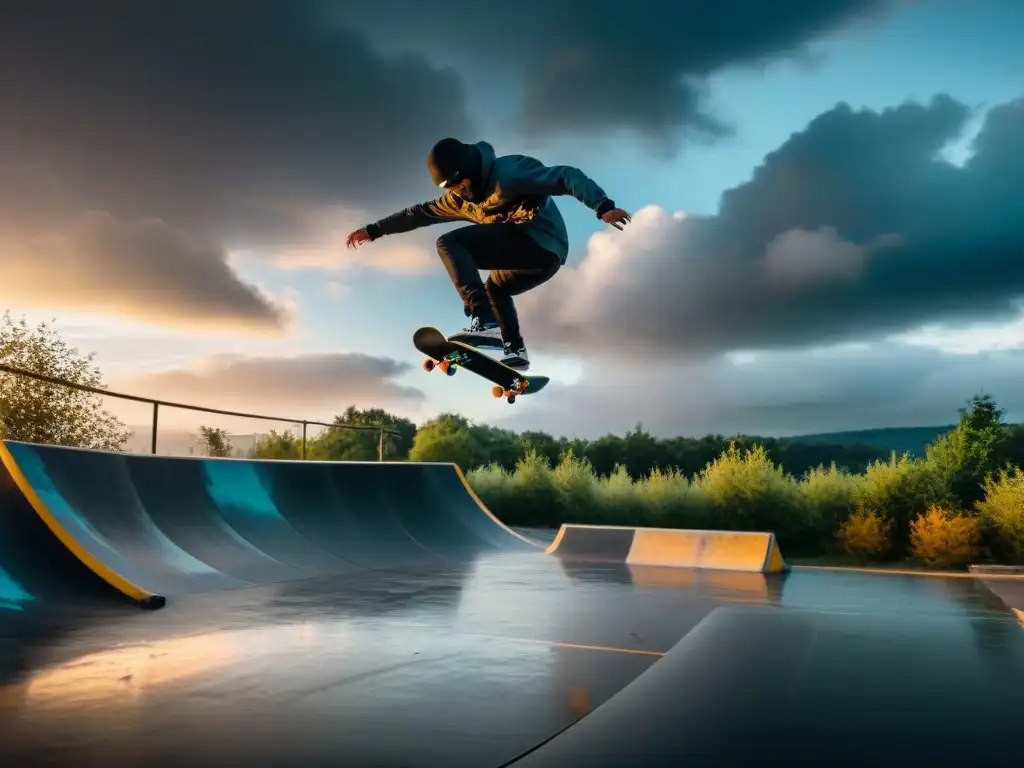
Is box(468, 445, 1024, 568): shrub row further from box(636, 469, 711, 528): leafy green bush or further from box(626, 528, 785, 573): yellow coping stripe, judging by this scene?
box(626, 528, 785, 573): yellow coping stripe

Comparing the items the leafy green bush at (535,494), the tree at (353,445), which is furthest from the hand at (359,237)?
the tree at (353,445)

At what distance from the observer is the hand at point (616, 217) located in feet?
17.5

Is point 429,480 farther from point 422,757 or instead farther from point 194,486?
point 422,757

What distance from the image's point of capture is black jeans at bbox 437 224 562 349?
625 centimetres

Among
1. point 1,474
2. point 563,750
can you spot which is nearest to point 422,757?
point 563,750

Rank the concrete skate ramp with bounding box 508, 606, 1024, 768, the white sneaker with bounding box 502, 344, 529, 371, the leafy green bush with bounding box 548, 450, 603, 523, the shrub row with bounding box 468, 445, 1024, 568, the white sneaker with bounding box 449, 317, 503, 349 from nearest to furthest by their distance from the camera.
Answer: the concrete skate ramp with bounding box 508, 606, 1024, 768 < the white sneaker with bounding box 449, 317, 503, 349 < the white sneaker with bounding box 502, 344, 529, 371 < the shrub row with bounding box 468, 445, 1024, 568 < the leafy green bush with bounding box 548, 450, 603, 523

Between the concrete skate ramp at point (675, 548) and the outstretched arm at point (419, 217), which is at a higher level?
the outstretched arm at point (419, 217)

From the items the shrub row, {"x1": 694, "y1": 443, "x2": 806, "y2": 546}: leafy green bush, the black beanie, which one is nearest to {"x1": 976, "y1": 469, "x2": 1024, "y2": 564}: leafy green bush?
the shrub row

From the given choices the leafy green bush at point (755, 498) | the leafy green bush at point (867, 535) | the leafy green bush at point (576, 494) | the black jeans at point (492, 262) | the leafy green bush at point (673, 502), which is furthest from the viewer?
the leafy green bush at point (576, 494)

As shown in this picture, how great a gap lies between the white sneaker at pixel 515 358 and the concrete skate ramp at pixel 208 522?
3535mm

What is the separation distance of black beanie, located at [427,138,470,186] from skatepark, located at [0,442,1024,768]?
313cm

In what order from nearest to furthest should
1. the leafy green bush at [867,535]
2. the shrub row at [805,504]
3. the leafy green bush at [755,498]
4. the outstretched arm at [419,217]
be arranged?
the outstretched arm at [419,217] → the shrub row at [805,504] → the leafy green bush at [867,535] → the leafy green bush at [755,498]

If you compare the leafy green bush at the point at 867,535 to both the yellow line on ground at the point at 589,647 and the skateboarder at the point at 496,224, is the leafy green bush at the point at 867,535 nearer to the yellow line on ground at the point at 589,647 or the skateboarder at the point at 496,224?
the skateboarder at the point at 496,224

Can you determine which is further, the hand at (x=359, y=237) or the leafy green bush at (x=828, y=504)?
the leafy green bush at (x=828, y=504)
